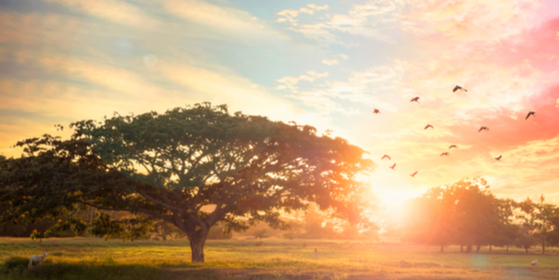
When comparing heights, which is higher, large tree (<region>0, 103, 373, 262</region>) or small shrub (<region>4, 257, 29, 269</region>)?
large tree (<region>0, 103, 373, 262</region>)

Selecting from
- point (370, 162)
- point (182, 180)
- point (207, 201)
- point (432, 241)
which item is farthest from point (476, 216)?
point (182, 180)

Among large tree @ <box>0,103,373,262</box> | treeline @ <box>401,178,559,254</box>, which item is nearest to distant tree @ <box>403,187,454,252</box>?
treeline @ <box>401,178,559,254</box>

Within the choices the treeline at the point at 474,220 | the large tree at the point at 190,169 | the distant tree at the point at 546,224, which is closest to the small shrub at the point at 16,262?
the large tree at the point at 190,169

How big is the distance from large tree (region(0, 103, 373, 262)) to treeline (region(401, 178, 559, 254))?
2384 inches

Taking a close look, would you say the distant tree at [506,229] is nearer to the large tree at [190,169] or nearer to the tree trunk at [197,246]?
the large tree at [190,169]

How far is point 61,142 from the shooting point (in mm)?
27781

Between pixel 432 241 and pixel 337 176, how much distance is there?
65216 mm

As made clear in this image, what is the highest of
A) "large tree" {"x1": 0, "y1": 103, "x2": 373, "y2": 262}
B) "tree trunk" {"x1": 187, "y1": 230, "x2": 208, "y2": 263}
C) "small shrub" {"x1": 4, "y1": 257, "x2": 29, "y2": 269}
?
"large tree" {"x1": 0, "y1": 103, "x2": 373, "y2": 262}

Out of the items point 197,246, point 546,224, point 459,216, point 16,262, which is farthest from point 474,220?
point 16,262

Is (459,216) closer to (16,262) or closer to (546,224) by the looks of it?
(546,224)

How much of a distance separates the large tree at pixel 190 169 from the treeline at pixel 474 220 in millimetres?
60554

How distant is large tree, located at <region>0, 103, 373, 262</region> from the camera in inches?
1014

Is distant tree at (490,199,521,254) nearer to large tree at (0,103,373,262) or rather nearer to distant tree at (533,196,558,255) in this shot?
distant tree at (533,196,558,255)

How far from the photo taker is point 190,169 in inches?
1066
